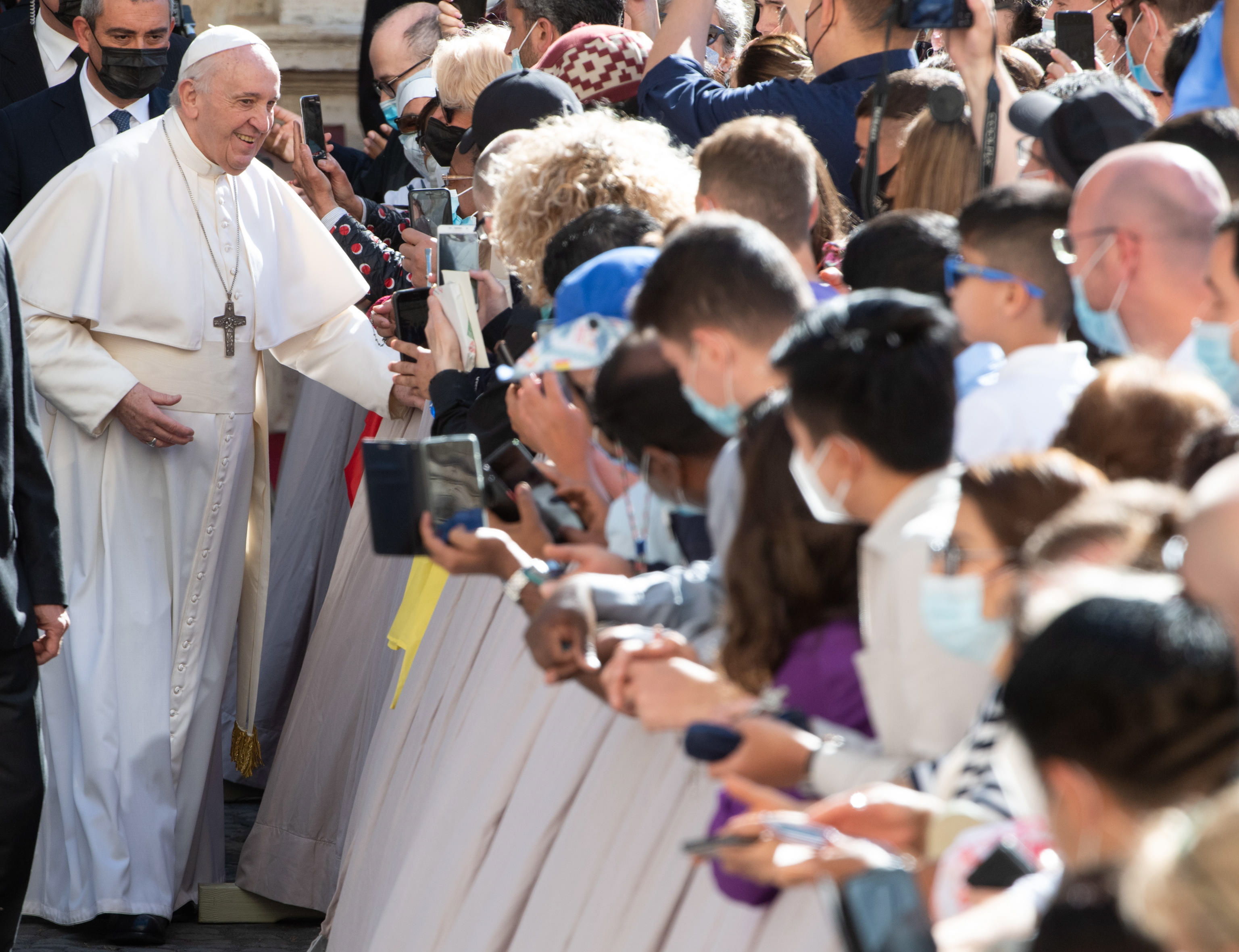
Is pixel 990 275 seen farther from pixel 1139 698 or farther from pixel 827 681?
pixel 1139 698

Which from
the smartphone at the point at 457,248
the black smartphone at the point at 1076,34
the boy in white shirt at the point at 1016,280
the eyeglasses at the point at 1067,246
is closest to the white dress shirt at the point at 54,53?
the smartphone at the point at 457,248

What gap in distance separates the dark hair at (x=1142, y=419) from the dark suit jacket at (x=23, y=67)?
5.69 metres

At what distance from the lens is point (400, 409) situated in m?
5.41

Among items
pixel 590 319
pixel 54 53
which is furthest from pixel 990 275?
pixel 54 53

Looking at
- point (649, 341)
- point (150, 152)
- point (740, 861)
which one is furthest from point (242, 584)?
point (740, 861)

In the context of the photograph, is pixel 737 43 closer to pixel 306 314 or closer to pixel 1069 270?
pixel 306 314

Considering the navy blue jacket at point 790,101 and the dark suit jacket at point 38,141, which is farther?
the dark suit jacket at point 38,141

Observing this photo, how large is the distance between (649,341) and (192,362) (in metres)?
2.92

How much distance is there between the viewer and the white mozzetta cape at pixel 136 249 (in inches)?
196

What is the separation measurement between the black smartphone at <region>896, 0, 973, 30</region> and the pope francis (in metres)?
2.41

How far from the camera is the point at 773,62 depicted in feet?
16.7

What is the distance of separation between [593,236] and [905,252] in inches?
29.6

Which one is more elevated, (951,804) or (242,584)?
(951,804)

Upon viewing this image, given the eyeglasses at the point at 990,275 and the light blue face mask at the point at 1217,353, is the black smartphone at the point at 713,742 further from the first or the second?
the eyeglasses at the point at 990,275
